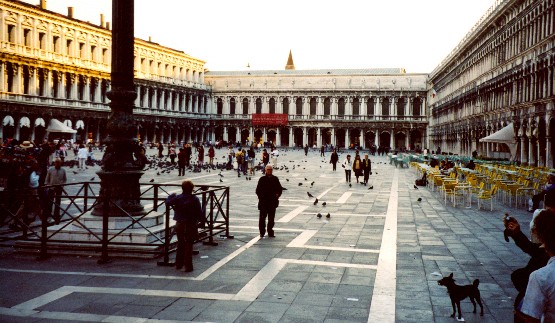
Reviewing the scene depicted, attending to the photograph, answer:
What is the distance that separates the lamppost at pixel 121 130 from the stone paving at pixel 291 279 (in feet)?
4.31

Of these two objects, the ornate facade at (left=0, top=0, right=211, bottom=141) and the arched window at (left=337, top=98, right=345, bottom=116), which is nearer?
the ornate facade at (left=0, top=0, right=211, bottom=141)

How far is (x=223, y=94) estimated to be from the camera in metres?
94.6

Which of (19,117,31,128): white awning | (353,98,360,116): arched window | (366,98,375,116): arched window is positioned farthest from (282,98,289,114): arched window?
(19,117,31,128): white awning

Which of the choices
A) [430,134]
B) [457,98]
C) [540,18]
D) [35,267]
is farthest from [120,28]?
[430,134]

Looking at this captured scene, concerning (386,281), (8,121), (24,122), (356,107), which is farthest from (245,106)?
(386,281)

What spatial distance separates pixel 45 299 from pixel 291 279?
338cm

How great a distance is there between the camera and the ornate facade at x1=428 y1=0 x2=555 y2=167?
28938 millimetres

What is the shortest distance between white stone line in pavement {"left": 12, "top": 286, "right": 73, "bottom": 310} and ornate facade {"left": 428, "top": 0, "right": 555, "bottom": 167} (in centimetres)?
2669

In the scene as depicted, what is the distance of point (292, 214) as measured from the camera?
14664 mm

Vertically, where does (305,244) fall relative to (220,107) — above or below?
below

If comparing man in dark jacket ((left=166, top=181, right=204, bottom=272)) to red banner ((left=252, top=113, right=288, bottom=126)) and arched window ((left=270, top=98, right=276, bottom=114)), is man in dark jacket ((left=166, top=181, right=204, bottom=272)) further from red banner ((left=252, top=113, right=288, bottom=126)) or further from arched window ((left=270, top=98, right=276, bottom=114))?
arched window ((left=270, top=98, right=276, bottom=114))

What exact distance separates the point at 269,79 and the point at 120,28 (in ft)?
280

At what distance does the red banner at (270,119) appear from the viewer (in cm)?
9019

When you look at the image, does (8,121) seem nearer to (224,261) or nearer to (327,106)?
(224,261)
